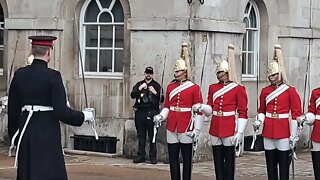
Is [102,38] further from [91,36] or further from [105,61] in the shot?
[105,61]

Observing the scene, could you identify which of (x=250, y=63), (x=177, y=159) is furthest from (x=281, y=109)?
(x=250, y=63)

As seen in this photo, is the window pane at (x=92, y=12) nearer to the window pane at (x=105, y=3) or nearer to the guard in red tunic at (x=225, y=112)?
the window pane at (x=105, y=3)

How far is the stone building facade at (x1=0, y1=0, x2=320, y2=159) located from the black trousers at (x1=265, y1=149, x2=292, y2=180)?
4.03 meters

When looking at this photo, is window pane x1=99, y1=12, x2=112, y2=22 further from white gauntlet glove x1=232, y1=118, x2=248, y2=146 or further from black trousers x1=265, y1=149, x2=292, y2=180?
black trousers x1=265, y1=149, x2=292, y2=180

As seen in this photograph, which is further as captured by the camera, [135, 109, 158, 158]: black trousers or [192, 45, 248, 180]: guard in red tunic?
[135, 109, 158, 158]: black trousers

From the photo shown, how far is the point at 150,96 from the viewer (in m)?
14.5

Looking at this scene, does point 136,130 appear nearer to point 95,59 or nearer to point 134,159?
point 134,159

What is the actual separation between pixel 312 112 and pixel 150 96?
448cm

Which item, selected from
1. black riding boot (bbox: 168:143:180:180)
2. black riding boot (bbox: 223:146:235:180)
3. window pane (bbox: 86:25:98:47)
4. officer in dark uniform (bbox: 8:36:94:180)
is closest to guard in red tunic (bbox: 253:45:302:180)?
black riding boot (bbox: 223:146:235:180)

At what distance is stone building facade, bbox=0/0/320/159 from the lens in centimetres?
1487

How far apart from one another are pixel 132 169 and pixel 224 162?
3340mm

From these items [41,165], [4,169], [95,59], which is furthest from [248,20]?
[41,165]

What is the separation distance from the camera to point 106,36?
632 inches

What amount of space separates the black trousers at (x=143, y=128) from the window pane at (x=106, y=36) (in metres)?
1.98
